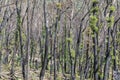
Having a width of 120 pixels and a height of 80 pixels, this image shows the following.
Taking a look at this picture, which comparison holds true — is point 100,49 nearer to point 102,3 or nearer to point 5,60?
Answer: point 102,3

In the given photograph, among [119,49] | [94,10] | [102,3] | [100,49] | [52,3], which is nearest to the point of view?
[94,10]

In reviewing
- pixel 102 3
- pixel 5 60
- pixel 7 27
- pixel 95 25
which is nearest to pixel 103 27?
pixel 102 3

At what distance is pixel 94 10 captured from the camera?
1853 centimetres

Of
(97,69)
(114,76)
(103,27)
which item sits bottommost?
(114,76)

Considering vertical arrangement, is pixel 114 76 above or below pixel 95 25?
below

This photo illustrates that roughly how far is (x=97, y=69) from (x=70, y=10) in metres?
5.71

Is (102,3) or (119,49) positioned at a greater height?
(102,3)

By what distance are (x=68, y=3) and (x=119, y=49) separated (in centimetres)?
1143

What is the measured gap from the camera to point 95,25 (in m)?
18.6

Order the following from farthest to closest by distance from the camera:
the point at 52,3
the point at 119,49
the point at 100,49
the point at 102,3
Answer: the point at 119,49 < the point at 52,3 < the point at 102,3 < the point at 100,49

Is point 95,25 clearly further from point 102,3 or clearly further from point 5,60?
point 5,60

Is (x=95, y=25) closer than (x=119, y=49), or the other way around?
(x=95, y=25)

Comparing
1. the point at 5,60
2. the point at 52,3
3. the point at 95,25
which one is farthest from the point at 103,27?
the point at 5,60

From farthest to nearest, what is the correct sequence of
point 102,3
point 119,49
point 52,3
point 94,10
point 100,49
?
1. point 119,49
2. point 52,3
3. point 102,3
4. point 100,49
5. point 94,10
